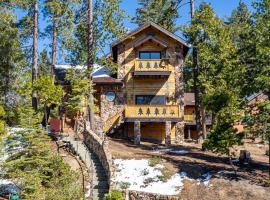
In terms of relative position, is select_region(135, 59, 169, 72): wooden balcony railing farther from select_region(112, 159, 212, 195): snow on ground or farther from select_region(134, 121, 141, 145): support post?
select_region(112, 159, 212, 195): snow on ground

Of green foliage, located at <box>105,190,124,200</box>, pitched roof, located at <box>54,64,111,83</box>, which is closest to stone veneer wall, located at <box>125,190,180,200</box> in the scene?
green foliage, located at <box>105,190,124,200</box>

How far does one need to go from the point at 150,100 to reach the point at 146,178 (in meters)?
13.7

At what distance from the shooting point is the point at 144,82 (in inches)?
1371

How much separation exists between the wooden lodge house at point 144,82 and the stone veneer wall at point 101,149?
599cm

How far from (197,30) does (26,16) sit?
1542cm

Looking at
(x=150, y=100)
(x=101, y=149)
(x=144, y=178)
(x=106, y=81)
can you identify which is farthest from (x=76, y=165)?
(x=150, y=100)

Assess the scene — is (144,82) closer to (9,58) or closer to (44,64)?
(9,58)

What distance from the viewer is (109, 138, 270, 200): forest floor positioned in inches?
781

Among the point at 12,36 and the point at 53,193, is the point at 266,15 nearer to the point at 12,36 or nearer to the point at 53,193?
the point at 53,193

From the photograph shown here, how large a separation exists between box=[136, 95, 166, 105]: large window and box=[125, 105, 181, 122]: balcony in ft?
7.42

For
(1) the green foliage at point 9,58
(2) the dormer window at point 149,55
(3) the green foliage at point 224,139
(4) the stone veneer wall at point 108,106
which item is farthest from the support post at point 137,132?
(1) the green foliage at point 9,58

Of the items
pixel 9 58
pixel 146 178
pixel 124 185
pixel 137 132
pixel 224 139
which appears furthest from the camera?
pixel 9 58

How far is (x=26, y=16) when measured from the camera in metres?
35.8

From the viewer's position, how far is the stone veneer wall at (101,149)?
2159cm
